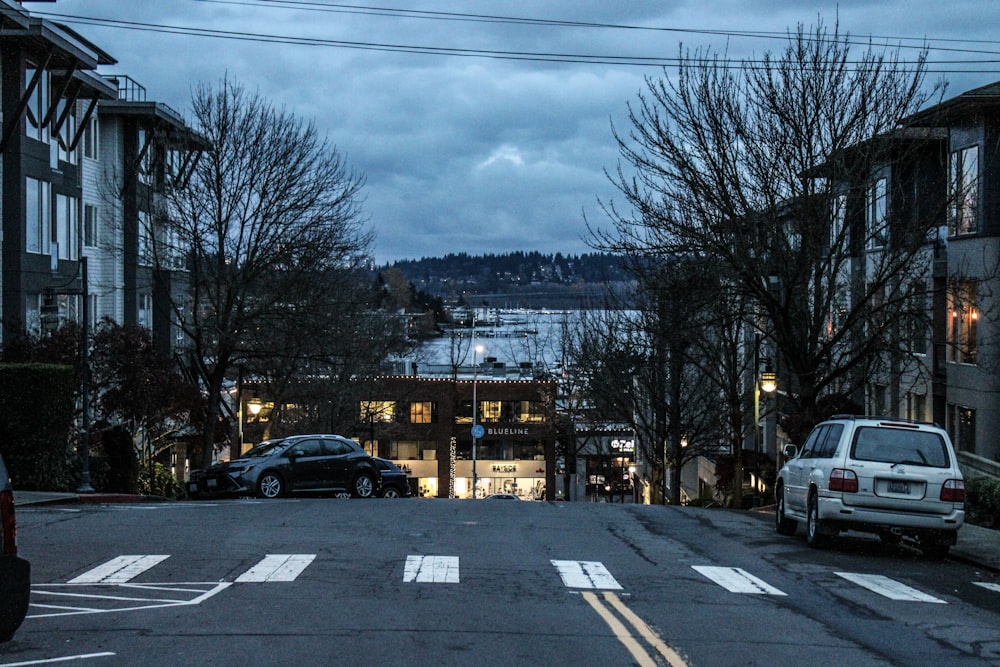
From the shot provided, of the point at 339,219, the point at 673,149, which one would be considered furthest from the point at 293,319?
the point at 673,149

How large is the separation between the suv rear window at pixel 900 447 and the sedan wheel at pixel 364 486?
1439 centimetres

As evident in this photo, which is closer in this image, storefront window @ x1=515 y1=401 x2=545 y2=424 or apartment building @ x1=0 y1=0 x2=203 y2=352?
apartment building @ x1=0 y1=0 x2=203 y2=352

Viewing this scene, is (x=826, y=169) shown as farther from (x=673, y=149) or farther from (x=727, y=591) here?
(x=727, y=591)

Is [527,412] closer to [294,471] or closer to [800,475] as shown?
[294,471]

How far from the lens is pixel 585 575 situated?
504 inches

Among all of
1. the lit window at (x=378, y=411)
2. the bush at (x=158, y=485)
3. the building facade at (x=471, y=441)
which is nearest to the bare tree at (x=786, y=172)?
the bush at (x=158, y=485)

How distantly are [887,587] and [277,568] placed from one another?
261 inches

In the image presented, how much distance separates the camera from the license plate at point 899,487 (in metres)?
15.7

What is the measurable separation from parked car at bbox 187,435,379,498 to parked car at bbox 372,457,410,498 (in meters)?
1.22

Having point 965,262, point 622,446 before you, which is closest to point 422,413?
point 622,446

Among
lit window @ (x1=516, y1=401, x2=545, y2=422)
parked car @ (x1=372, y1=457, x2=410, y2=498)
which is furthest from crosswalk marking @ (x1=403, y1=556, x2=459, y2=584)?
lit window @ (x1=516, y1=401, x2=545, y2=422)

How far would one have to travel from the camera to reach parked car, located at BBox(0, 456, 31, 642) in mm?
7574

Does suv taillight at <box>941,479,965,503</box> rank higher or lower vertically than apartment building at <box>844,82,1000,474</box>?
lower

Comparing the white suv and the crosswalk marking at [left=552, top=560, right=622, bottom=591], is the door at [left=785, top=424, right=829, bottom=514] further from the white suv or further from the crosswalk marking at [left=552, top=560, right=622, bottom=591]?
the crosswalk marking at [left=552, top=560, right=622, bottom=591]
